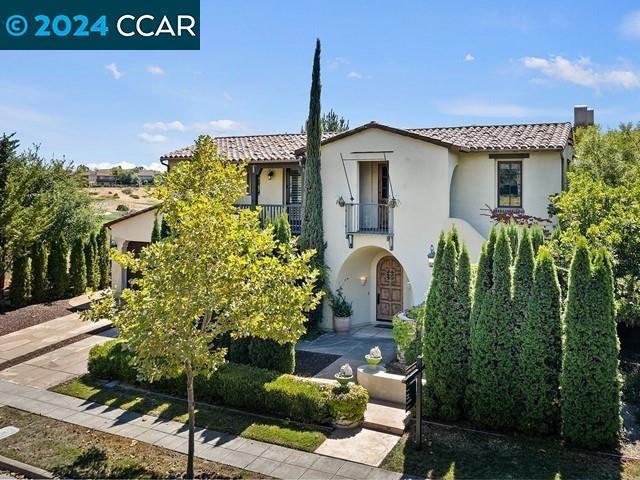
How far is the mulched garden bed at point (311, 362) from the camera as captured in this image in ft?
45.4

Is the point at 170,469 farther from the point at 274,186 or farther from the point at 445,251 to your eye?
the point at 274,186

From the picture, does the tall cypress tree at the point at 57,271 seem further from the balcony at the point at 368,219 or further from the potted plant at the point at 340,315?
the balcony at the point at 368,219

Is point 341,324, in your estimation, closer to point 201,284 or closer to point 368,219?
point 368,219

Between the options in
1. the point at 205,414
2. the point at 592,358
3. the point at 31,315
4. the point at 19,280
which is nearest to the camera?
the point at 592,358

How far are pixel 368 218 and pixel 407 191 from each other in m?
2.28

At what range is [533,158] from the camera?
695 inches

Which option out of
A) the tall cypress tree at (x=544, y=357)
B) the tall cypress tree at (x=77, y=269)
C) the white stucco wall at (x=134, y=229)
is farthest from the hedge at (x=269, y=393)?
the tall cypress tree at (x=77, y=269)

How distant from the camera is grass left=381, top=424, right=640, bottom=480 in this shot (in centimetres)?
833

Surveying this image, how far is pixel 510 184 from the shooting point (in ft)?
59.5

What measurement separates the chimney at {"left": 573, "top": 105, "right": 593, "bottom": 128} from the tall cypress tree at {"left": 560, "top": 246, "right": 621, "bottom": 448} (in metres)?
19.3

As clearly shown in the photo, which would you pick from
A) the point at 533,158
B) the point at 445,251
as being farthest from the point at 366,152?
the point at 445,251

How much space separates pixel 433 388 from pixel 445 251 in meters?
3.01

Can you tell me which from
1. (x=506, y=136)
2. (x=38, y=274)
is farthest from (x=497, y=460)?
(x=38, y=274)

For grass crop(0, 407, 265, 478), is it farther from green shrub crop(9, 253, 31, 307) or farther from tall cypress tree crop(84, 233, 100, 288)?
tall cypress tree crop(84, 233, 100, 288)
